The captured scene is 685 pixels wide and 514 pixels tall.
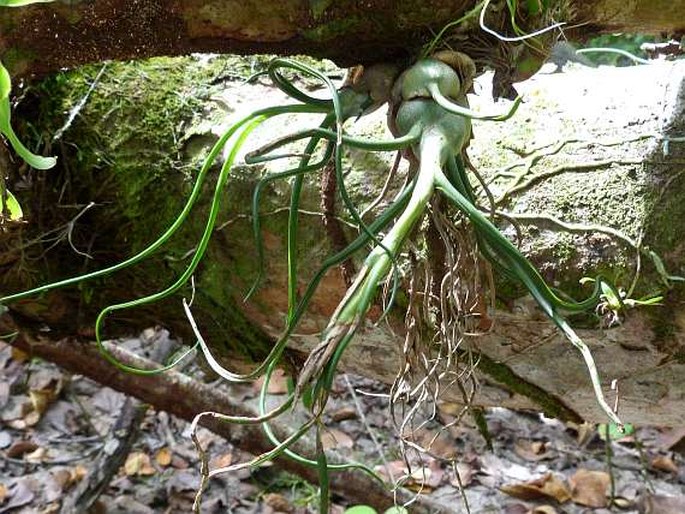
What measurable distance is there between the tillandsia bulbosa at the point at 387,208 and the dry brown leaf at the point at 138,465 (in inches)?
58.7

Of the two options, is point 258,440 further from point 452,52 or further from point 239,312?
point 452,52

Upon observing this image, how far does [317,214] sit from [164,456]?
4.43ft

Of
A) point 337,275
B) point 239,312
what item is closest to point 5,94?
point 337,275

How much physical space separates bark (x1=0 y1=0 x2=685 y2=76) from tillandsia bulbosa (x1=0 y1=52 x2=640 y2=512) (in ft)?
0.14

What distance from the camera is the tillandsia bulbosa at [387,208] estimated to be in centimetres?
64

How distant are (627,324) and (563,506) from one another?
1.19m

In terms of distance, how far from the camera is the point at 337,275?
108 cm

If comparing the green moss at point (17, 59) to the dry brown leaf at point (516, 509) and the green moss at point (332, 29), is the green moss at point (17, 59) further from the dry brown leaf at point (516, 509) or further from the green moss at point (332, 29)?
the dry brown leaf at point (516, 509)

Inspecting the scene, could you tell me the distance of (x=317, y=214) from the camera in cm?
109

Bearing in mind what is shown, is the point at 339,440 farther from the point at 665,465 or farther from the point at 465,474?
the point at 665,465

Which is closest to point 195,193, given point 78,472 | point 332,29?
point 332,29

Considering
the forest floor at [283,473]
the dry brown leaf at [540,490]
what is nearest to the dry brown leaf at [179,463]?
the forest floor at [283,473]

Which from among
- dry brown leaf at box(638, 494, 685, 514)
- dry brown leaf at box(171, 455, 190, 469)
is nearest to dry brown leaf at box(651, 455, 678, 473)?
dry brown leaf at box(638, 494, 685, 514)

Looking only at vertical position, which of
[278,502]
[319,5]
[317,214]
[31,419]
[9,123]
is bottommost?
[278,502]
